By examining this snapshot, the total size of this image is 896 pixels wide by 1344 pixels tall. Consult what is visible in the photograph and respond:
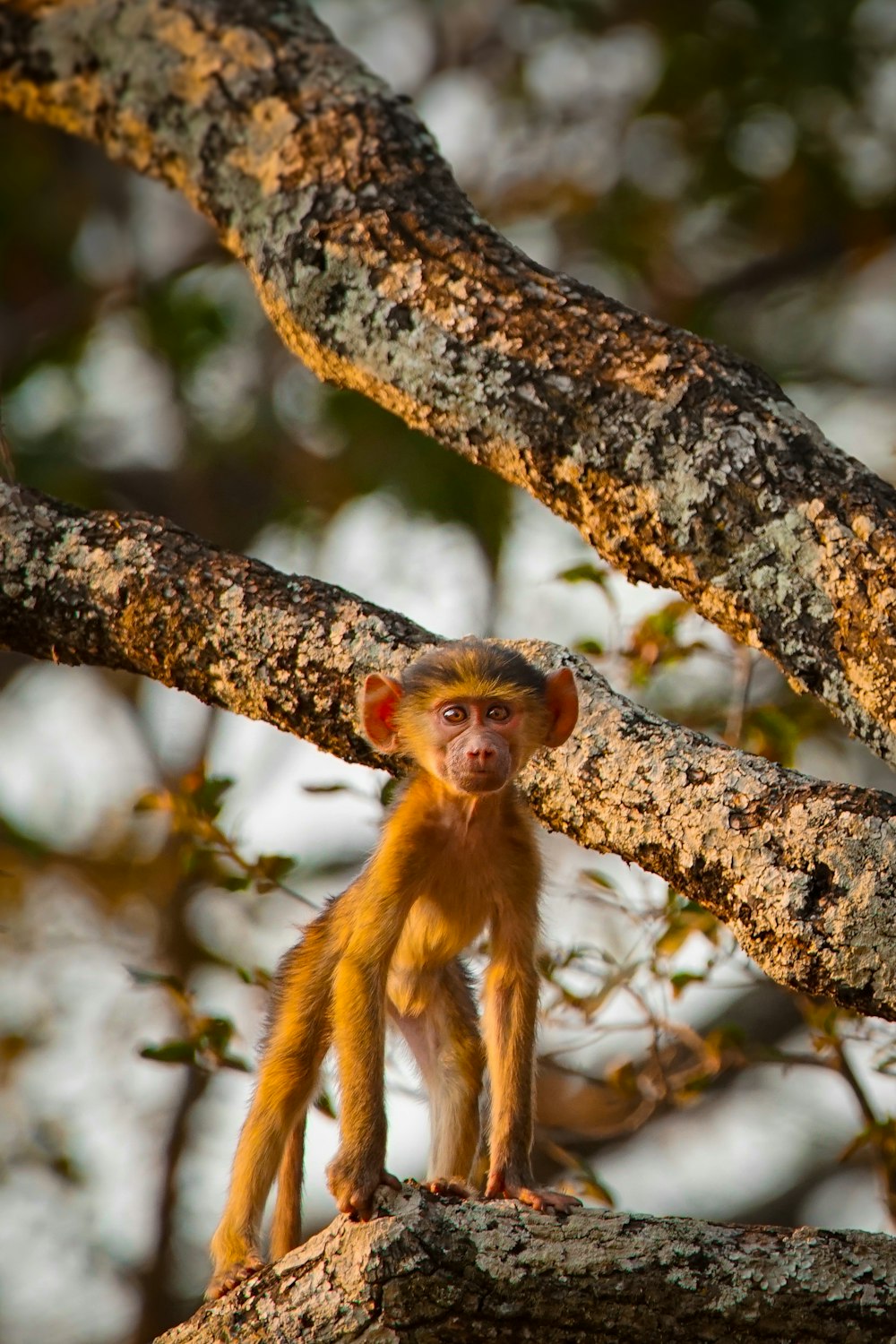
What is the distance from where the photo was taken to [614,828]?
10.6 feet

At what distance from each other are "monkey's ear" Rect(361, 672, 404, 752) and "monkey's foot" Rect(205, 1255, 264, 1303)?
1216 millimetres

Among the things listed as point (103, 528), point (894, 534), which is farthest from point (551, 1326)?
point (103, 528)

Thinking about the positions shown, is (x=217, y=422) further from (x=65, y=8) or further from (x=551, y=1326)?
(x=551, y=1326)

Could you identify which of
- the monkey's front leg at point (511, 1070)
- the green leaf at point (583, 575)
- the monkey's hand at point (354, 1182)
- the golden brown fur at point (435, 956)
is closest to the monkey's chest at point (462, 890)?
the golden brown fur at point (435, 956)

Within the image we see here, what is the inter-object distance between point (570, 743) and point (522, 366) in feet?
2.63

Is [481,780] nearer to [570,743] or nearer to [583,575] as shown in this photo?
[570,743]

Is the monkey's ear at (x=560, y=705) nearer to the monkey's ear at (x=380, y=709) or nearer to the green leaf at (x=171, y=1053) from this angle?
the monkey's ear at (x=380, y=709)

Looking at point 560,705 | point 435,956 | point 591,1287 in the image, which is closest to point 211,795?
point 435,956

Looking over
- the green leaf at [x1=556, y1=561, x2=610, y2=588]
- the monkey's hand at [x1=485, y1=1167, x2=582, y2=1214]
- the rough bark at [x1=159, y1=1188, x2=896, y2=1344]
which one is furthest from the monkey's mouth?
the rough bark at [x1=159, y1=1188, x2=896, y2=1344]

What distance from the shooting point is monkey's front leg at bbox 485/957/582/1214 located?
3727mm

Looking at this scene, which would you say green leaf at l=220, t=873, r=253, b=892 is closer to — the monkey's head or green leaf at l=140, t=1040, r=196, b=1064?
green leaf at l=140, t=1040, r=196, b=1064

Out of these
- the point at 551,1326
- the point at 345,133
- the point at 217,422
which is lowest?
the point at 551,1326

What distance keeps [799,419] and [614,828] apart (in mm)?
928

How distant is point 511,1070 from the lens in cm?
397
